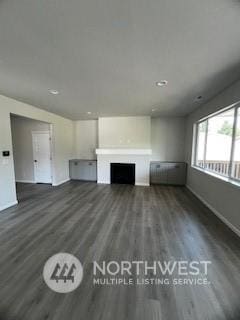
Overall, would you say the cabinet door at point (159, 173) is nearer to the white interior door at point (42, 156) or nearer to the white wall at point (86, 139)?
the white wall at point (86, 139)

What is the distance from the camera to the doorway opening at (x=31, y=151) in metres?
5.92

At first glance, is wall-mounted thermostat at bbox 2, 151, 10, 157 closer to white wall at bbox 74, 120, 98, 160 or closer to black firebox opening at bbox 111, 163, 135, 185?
black firebox opening at bbox 111, 163, 135, 185

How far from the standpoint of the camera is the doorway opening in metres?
5.92

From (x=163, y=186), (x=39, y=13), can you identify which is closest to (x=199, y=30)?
(x=39, y=13)

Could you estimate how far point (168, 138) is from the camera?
21.2 feet

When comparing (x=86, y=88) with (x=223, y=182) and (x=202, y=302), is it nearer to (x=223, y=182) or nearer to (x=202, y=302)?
(x=223, y=182)

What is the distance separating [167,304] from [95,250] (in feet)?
3.61

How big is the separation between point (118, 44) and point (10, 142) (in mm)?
3481

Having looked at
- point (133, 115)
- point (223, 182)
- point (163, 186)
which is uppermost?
point (133, 115)

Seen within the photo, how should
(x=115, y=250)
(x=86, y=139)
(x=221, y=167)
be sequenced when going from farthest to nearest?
1. (x=86, y=139)
2. (x=221, y=167)
3. (x=115, y=250)

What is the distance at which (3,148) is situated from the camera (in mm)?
3658

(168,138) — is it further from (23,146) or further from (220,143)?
(23,146)

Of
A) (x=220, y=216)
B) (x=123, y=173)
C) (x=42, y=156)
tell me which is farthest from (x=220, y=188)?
(x=42, y=156)
